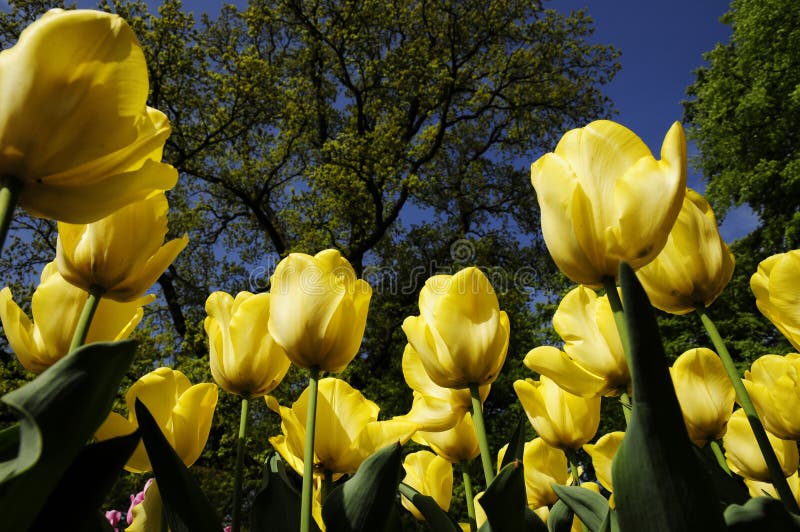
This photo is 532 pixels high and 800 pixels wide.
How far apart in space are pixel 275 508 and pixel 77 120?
59 cm

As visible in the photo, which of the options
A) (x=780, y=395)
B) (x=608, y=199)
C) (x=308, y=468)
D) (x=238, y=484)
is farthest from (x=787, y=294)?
(x=238, y=484)

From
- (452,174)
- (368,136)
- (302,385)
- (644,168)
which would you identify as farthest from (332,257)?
(452,174)

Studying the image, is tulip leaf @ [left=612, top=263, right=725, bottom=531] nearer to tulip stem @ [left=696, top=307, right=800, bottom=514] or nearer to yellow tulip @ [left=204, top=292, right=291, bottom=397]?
tulip stem @ [left=696, top=307, right=800, bottom=514]

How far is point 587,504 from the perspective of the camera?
75 centimetres

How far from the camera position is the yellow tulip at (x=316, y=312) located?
913 millimetres

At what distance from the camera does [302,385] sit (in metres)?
9.55

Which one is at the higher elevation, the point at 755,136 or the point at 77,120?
the point at 755,136

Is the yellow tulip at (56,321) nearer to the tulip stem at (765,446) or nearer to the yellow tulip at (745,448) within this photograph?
the tulip stem at (765,446)

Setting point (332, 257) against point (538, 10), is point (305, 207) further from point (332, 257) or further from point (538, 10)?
point (332, 257)

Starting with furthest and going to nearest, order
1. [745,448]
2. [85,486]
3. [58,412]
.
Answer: [745,448], [85,486], [58,412]

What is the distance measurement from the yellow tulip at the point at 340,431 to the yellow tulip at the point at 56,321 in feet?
1.07

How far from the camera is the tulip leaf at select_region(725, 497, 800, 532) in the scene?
54 cm

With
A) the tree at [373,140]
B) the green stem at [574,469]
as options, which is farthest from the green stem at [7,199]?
the tree at [373,140]

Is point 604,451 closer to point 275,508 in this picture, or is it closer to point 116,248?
point 275,508
